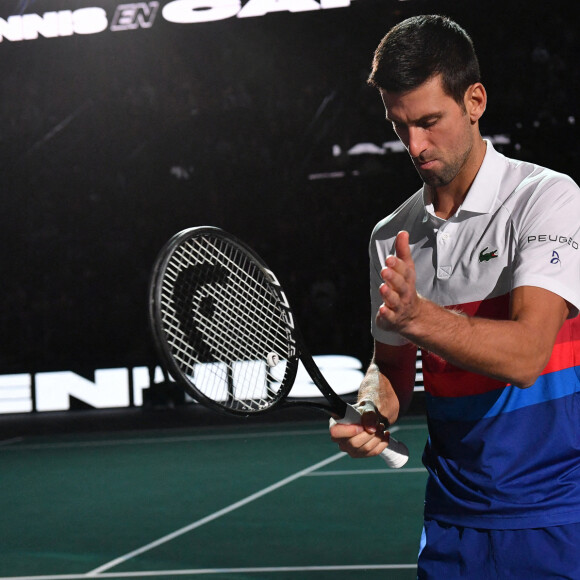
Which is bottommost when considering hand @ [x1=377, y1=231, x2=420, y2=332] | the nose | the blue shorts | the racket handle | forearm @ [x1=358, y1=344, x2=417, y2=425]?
the blue shorts

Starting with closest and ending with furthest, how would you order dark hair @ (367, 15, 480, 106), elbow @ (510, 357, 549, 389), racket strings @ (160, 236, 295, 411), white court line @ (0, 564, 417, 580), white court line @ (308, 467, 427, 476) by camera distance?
elbow @ (510, 357, 549, 389), dark hair @ (367, 15, 480, 106), racket strings @ (160, 236, 295, 411), white court line @ (0, 564, 417, 580), white court line @ (308, 467, 427, 476)

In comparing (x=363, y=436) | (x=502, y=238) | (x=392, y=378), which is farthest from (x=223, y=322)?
(x=502, y=238)

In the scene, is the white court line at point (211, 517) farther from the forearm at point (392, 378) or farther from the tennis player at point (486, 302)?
the tennis player at point (486, 302)

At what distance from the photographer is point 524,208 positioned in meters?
1.75

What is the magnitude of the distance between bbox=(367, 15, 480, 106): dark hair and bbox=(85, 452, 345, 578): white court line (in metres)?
3.26

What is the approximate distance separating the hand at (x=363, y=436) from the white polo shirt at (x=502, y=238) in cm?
31

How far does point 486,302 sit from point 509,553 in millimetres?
453

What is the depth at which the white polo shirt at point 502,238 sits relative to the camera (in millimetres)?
1657

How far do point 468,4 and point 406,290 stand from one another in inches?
395

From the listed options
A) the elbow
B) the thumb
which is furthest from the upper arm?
the thumb

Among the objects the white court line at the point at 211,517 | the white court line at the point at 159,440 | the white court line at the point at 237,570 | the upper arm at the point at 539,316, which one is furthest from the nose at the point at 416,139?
the white court line at the point at 159,440

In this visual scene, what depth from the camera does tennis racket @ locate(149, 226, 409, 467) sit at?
2.04 metres

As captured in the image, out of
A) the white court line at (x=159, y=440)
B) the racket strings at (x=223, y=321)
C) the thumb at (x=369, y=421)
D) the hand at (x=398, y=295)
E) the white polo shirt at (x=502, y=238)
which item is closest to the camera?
the hand at (x=398, y=295)

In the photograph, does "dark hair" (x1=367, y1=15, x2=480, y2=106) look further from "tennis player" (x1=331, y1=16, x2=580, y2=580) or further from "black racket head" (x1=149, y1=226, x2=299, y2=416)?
"black racket head" (x1=149, y1=226, x2=299, y2=416)
